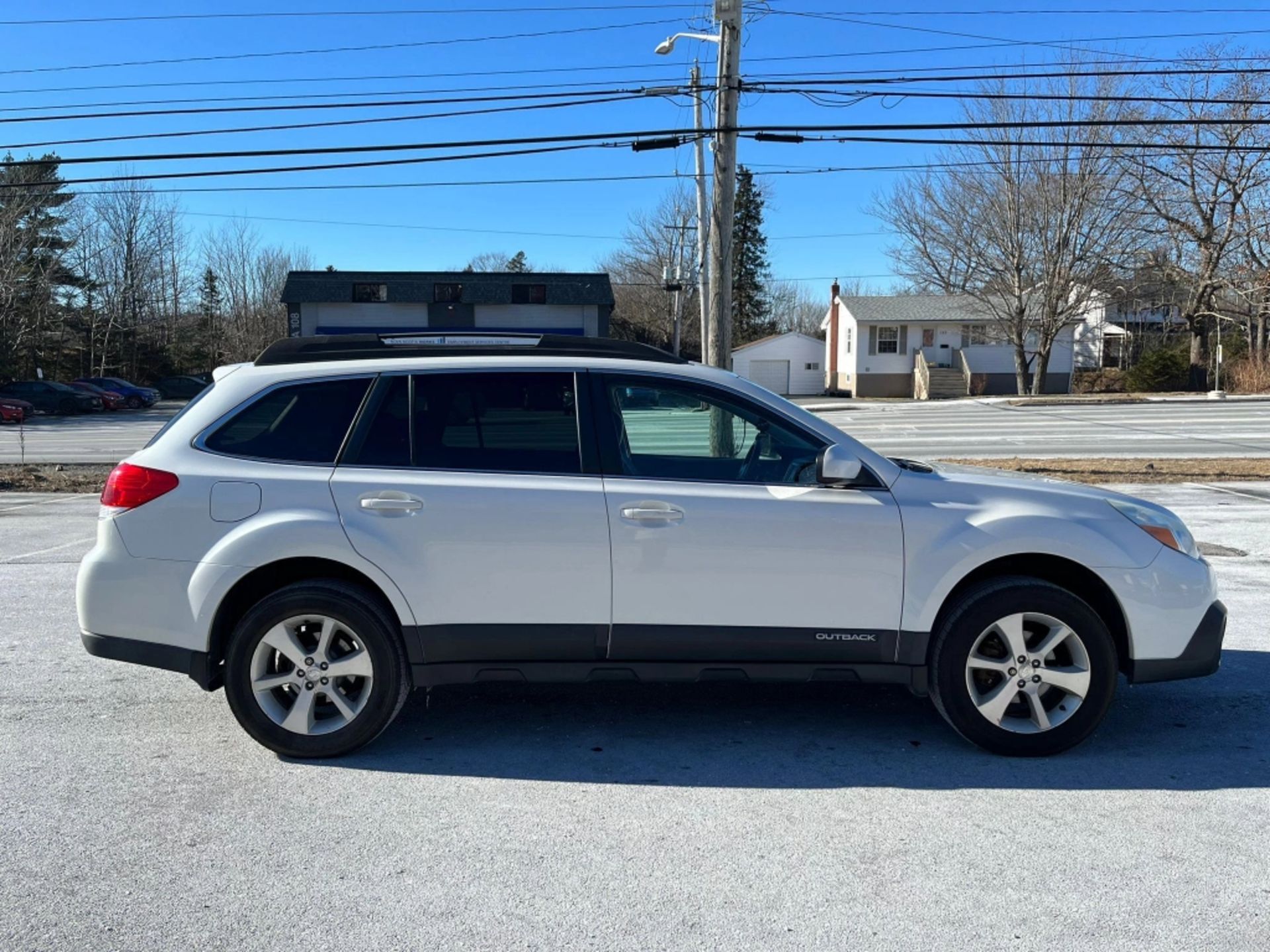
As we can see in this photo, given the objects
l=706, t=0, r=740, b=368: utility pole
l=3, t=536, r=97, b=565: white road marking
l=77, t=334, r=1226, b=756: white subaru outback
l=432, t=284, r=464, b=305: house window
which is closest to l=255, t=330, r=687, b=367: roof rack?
l=77, t=334, r=1226, b=756: white subaru outback

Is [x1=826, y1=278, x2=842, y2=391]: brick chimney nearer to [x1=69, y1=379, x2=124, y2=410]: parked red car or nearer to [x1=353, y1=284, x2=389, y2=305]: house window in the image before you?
[x1=353, y1=284, x2=389, y2=305]: house window

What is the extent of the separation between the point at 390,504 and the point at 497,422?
601 mm

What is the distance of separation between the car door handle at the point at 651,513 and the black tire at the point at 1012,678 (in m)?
1.25

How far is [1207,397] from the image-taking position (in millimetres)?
37969

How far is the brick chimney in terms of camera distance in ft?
190

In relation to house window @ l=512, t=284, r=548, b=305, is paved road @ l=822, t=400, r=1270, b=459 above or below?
below

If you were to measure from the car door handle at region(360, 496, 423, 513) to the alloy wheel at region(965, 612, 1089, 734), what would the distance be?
247cm

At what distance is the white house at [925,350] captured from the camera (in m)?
51.4

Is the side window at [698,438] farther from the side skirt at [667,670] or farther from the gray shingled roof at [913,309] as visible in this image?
the gray shingled roof at [913,309]

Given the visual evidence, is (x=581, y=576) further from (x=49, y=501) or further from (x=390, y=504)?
(x=49, y=501)

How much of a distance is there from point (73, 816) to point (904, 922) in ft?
10.1

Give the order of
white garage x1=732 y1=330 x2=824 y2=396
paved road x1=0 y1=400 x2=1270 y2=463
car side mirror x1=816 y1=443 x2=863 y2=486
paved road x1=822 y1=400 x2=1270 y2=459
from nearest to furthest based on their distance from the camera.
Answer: car side mirror x1=816 y1=443 x2=863 y2=486
paved road x1=822 y1=400 x2=1270 y2=459
paved road x1=0 y1=400 x2=1270 y2=463
white garage x1=732 y1=330 x2=824 y2=396

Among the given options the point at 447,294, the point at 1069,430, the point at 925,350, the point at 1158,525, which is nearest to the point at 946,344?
the point at 925,350

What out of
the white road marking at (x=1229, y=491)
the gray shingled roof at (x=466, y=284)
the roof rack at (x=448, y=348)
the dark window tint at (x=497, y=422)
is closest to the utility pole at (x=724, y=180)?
the white road marking at (x=1229, y=491)
